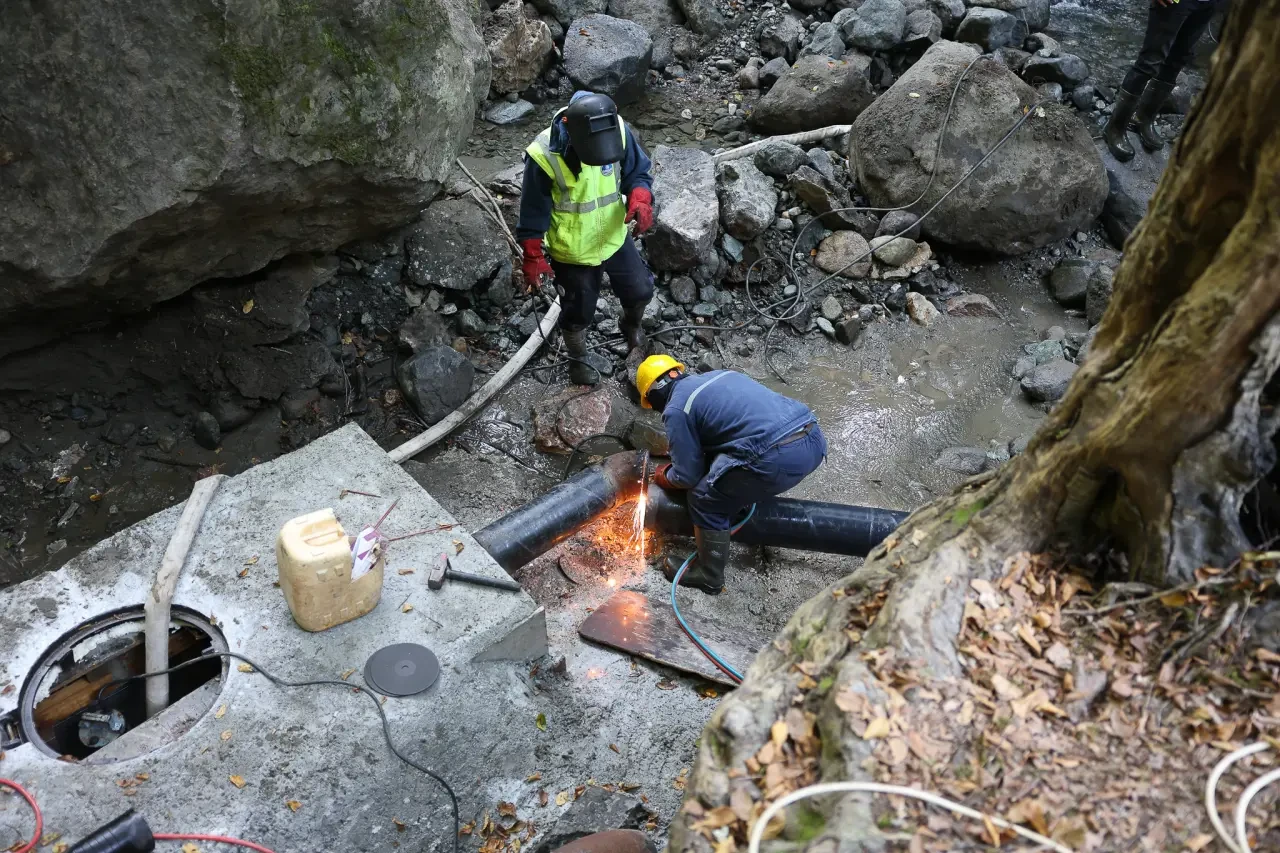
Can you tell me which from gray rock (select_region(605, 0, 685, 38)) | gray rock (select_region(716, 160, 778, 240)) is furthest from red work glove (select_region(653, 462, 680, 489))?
gray rock (select_region(605, 0, 685, 38))

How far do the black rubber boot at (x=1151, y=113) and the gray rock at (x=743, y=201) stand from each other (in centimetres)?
370

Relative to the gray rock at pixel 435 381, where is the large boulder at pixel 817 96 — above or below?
above

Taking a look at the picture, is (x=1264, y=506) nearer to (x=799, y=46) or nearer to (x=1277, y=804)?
(x=1277, y=804)

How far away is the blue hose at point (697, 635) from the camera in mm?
4230

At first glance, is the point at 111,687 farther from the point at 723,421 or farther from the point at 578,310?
the point at 578,310

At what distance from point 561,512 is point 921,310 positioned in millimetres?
3828

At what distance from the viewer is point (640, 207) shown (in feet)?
18.1

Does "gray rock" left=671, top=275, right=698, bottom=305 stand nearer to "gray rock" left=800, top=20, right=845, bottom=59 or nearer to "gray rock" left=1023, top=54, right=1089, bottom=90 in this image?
"gray rock" left=800, top=20, right=845, bottom=59

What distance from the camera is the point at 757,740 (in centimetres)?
230

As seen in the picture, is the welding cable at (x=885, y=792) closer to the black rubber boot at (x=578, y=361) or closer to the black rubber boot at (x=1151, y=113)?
the black rubber boot at (x=578, y=361)

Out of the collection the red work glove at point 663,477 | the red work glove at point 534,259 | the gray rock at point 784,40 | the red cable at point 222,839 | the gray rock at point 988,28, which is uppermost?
the gray rock at point 988,28

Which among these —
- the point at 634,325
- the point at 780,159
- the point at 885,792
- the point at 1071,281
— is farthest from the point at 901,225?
the point at 885,792

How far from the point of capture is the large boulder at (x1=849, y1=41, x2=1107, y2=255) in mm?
7137

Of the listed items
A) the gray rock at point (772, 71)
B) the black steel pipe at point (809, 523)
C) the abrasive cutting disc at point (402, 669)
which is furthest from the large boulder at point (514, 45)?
the abrasive cutting disc at point (402, 669)
